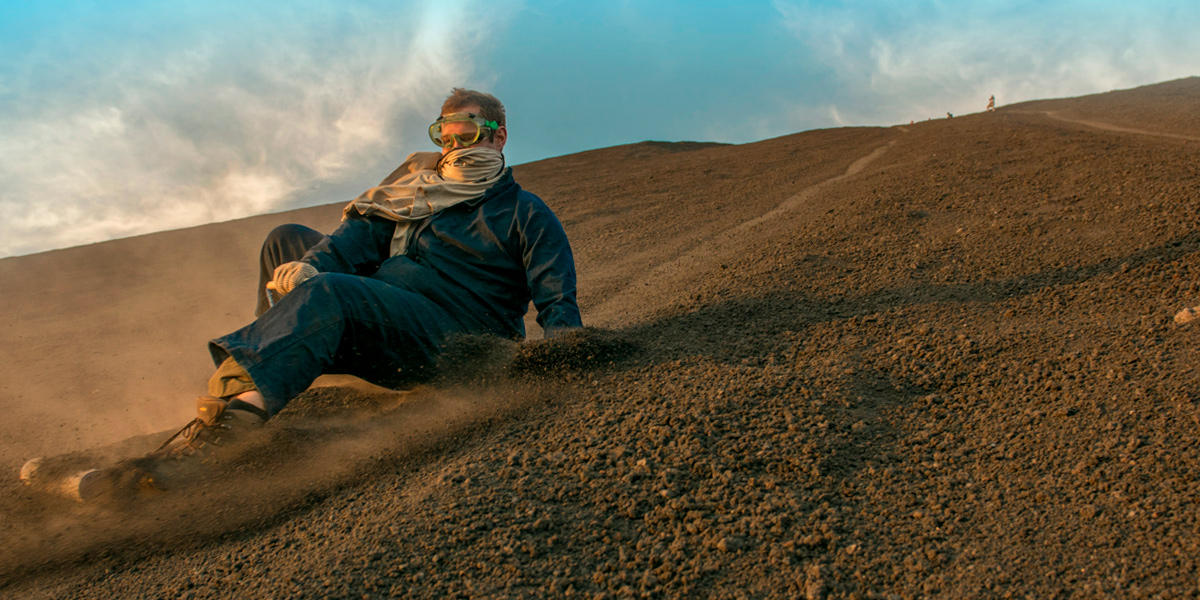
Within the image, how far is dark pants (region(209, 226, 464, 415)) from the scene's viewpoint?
7.73 ft

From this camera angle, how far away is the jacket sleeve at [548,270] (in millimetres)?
2932

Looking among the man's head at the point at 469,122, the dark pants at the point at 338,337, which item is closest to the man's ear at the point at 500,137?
the man's head at the point at 469,122

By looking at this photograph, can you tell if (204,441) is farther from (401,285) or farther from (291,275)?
(401,285)

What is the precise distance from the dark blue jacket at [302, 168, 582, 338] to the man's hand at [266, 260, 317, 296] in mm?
194

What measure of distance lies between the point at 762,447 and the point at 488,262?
4.67ft

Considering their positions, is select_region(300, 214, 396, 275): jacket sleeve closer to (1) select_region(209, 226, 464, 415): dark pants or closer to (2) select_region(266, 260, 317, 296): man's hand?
(2) select_region(266, 260, 317, 296): man's hand

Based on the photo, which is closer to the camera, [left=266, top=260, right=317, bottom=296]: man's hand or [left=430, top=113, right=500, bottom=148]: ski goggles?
[left=266, top=260, right=317, bottom=296]: man's hand

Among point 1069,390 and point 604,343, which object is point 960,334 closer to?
point 1069,390

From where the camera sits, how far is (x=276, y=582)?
1.85 m

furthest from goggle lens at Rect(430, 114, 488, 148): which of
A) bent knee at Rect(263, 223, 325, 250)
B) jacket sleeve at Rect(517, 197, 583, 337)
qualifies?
bent knee at Rect(263, 223, 325, 250)

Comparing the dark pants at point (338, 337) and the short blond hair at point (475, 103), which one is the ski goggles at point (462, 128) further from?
the dark pants at point (338, 337)

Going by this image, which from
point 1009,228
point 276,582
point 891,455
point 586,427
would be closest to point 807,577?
point 891,455

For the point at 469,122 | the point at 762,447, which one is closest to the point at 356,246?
the point at 469,122

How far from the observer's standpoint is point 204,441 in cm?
237
